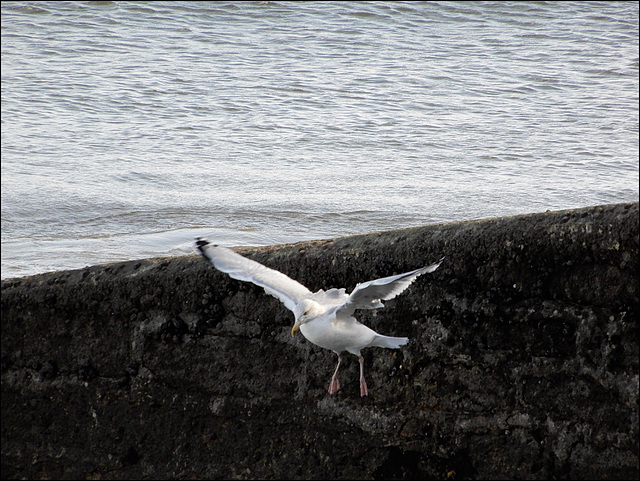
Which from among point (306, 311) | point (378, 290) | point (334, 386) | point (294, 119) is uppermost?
Answer: point (378, 290)

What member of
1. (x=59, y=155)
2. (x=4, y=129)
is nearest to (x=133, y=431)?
(x=59, y=155)

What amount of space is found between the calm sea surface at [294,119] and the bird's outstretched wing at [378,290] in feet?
12.1

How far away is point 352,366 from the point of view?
11.5 ft

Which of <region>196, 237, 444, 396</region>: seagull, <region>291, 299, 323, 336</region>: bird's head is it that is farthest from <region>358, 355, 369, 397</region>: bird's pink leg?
<region>291, 299, 323, 336</region>: bird's head

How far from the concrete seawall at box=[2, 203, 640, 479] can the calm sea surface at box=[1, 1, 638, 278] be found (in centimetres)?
263

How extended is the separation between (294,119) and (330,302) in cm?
752

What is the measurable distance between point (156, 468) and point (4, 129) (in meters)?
7.40

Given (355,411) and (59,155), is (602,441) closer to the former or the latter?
(355,411)

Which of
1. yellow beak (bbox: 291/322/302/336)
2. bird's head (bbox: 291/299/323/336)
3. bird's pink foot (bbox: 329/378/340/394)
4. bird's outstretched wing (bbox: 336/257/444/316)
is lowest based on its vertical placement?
bird's pink foot (bbox: 329/378/340/394)

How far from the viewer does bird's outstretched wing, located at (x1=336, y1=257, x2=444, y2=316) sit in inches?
120

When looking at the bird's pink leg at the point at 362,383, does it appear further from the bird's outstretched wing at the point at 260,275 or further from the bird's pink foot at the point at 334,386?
the bird's outstretched wing at the point at 260,275

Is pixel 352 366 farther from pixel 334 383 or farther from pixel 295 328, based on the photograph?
pixel 295 328

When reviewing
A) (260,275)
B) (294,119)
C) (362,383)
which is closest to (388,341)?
(362,383)

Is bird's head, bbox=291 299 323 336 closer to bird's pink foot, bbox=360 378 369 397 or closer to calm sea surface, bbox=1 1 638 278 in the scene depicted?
bird's pink foot, bbox=360 378 369 397
